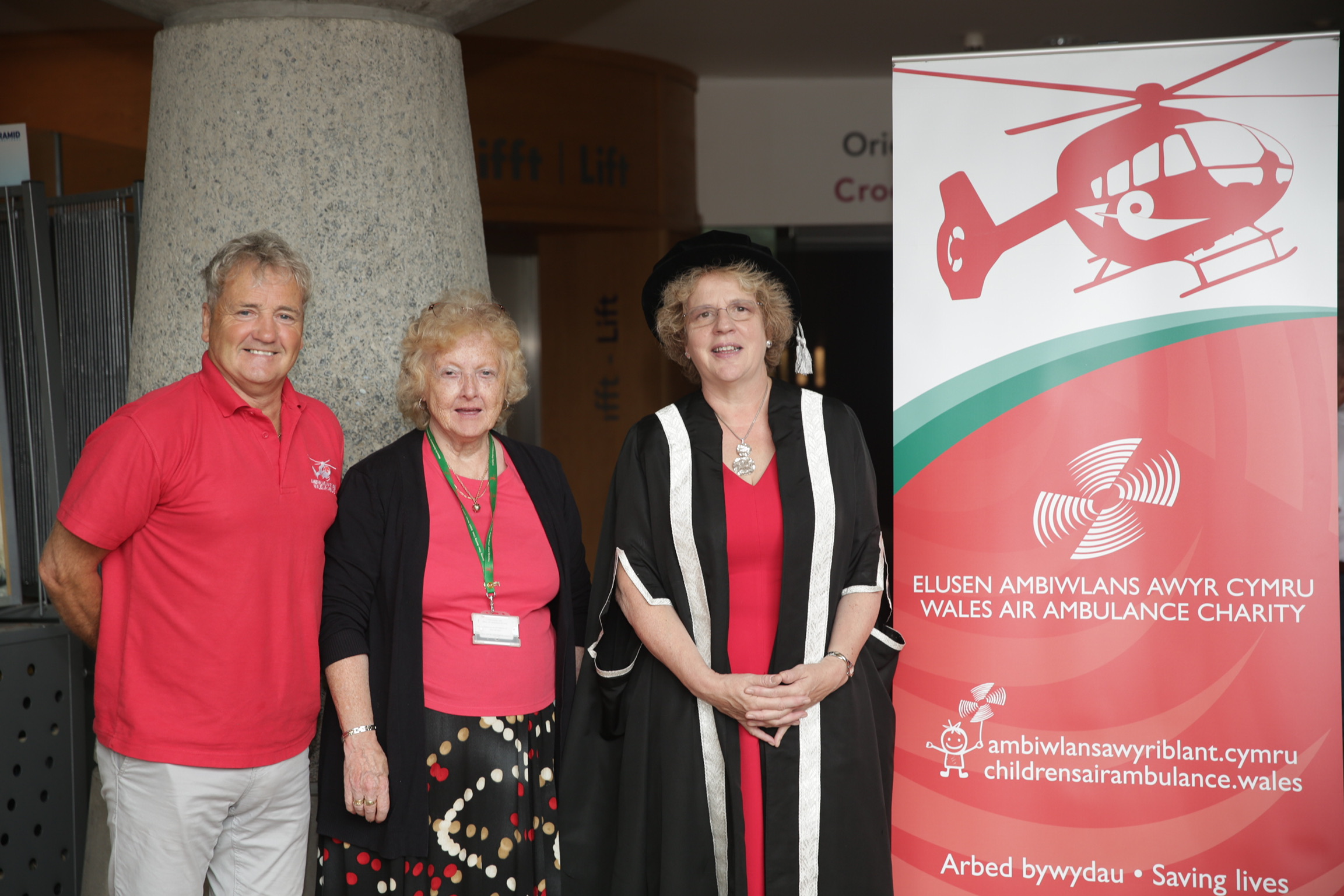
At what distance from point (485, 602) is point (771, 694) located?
0.63 m

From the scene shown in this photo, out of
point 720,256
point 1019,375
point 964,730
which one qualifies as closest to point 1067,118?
point 1019,375

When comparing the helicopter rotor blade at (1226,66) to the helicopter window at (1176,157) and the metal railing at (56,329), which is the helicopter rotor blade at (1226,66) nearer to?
the helicopter window at (1176,157)

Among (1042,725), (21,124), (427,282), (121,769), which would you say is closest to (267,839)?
(121,769)

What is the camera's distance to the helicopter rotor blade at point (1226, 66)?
254cm

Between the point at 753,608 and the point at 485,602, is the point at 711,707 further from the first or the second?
the point at 485,602

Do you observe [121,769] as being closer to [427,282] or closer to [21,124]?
[427,282]

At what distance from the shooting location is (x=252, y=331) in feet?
7.04

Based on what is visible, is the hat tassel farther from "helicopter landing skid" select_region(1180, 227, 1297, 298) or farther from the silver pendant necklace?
"helicopter landing skid" select_region(1180, 227, 1297, 298)

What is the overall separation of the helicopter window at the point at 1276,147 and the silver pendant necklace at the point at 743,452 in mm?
1369

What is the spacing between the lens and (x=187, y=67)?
2.83 meters

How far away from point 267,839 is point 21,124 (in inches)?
89.2

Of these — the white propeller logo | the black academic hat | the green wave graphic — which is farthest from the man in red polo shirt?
the white propeller logo

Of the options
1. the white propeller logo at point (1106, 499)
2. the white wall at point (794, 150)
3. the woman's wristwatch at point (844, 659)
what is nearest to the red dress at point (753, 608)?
the woman's wristwatch at point (844, 659)

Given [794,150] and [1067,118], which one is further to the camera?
[794,150]
